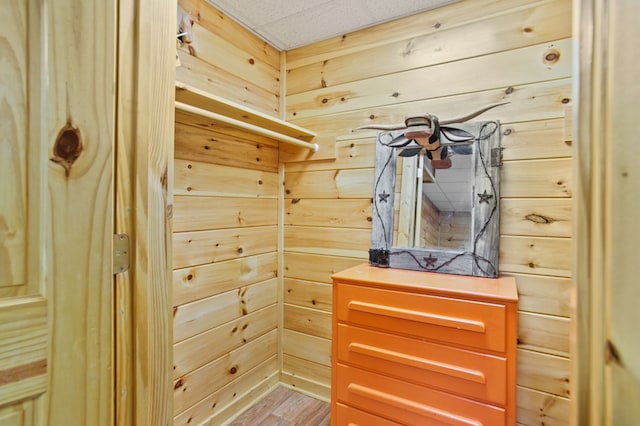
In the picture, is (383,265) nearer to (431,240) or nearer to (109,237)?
(431,240)

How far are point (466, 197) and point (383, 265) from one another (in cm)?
54

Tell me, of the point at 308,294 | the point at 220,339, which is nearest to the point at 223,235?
the point at 220,339

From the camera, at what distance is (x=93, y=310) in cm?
63

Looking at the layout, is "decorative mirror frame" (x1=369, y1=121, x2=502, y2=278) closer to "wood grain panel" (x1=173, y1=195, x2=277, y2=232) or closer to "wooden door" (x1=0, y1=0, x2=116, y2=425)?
"wood grain panel" (x1=173, y1=195, x2=277, y2=232)

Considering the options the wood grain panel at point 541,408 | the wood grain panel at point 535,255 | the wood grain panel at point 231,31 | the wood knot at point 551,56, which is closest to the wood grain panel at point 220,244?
the wood grain panel at point 231,31

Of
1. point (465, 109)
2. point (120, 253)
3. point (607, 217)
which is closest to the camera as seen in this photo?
point (607, 217)

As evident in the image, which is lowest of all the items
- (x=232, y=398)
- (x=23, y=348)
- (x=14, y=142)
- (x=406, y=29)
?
(x=232, y=398)

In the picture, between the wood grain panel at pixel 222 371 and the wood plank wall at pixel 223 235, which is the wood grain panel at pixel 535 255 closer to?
the wood plank wall at pixel 223 235

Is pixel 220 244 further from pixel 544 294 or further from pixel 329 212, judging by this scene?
pixel 544 294

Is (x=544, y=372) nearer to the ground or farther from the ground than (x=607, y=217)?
nearer to the ground

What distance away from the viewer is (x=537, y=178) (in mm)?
1454

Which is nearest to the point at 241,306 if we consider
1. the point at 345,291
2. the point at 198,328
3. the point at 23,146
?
the point at 198,328

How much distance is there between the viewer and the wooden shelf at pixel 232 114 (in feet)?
4.44

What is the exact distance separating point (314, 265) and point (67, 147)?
1568 mm
